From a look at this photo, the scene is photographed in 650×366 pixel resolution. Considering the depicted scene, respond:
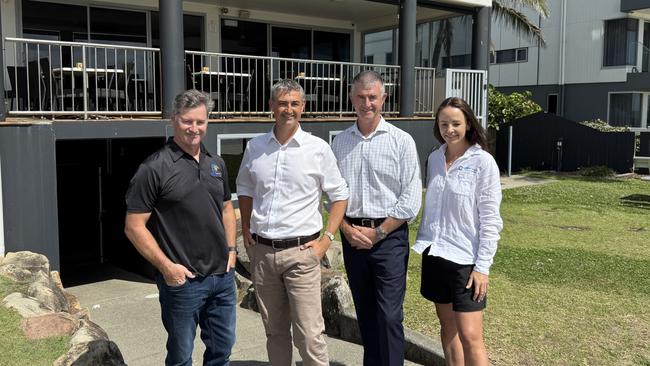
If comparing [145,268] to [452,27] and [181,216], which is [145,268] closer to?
[181,216]

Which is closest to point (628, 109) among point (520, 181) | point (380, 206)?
point (520, 181)

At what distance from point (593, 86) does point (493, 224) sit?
23.0m

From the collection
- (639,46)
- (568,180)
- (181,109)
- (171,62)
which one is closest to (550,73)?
(639,46)

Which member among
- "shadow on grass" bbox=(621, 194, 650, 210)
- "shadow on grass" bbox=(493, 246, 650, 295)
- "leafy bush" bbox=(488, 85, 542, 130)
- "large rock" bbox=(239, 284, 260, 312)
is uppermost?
"leafy bush" bbox=(488, 85, 542, 130)

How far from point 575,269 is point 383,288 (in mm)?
3895

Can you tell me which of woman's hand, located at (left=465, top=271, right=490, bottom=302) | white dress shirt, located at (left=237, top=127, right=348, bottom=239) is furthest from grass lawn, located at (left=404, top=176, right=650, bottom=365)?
white dress shirt, located at (left=237, top=127, right=348, bottom=239)

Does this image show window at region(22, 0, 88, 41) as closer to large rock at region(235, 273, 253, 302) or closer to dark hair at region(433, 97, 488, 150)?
large rock at region(235, 273, 253, 302)

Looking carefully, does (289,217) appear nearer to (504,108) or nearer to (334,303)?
(334,303)

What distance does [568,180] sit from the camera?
15336 mm

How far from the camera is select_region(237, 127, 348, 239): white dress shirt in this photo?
308 cm

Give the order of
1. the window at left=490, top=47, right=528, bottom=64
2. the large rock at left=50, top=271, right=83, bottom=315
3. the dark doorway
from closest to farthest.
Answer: the large rock at left=50, top=271, right=83, bottom=315, the dark doorway, the window at left=490, top=47, right=528, bottom=64

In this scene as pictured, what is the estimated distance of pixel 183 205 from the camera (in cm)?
285

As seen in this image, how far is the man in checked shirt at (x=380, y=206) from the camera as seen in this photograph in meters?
3.22

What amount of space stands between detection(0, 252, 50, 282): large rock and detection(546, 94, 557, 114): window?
23358mm
